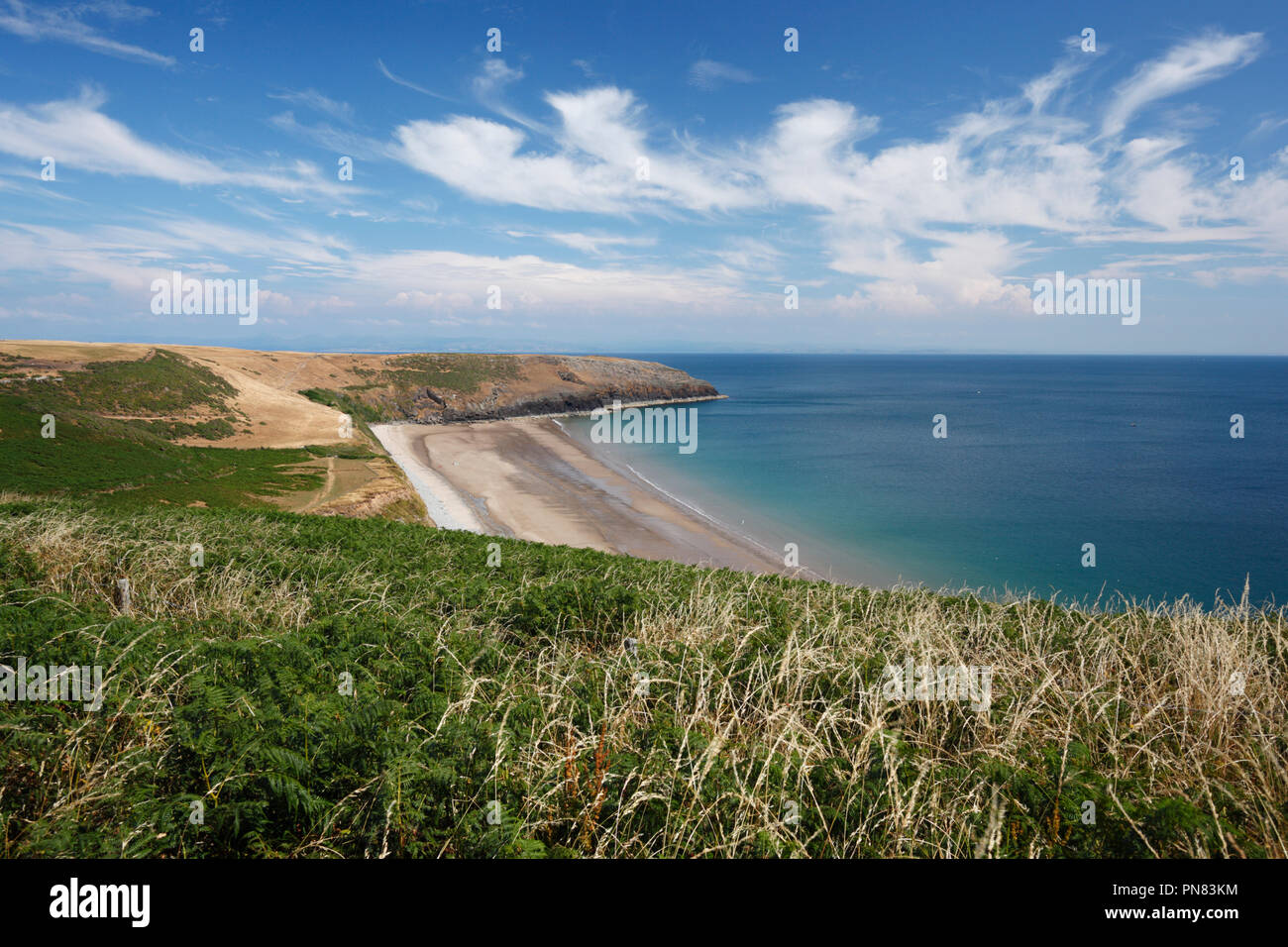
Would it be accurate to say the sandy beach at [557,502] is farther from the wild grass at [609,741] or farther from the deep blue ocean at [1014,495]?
the wild grass at [609,741]

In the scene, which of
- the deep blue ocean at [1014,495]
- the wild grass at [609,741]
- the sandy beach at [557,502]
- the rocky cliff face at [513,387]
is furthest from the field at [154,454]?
the rocky cliff face at [513,387]

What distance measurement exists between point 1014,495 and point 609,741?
42.6 meters

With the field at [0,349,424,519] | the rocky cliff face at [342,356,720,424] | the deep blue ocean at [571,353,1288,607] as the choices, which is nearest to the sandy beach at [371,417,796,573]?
the deep blue ocean at [571,353,1288,607]

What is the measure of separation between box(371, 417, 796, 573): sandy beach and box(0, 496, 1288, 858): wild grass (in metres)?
17.2

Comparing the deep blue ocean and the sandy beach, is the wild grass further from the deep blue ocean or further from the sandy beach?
the sandy beach

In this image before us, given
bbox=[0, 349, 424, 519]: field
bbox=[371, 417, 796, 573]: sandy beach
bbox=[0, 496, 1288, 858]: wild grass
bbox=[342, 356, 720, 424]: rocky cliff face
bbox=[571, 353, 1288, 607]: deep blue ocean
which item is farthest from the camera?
bbox=[342, 356, 720, 424]: rocky cliff face

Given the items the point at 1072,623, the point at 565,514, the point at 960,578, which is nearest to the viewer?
the point at 1072,623

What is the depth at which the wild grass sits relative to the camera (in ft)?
9.68

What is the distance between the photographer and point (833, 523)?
109 ft

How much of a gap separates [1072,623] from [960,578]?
19.2 meters

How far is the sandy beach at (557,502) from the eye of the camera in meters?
27.7

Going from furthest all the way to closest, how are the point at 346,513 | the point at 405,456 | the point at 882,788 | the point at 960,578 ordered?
the point at 405,456
the point at 960,578
the point at 346,513
the point at 882,788
